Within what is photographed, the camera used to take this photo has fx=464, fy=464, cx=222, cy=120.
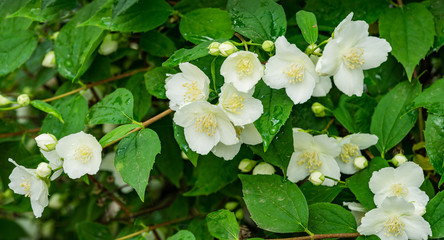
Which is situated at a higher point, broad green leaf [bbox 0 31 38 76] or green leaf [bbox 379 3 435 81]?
green leaf [bbox 379 3 435 81]

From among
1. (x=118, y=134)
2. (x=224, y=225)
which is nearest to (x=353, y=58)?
(x=224, y=225)

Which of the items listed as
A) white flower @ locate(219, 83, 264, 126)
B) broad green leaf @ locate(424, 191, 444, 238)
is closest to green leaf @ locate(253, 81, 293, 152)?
white flower @ locate(219, 83, 264, 126)

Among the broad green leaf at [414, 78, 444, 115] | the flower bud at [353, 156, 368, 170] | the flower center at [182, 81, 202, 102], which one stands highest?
the flower center at [182, 81, 202, 102]

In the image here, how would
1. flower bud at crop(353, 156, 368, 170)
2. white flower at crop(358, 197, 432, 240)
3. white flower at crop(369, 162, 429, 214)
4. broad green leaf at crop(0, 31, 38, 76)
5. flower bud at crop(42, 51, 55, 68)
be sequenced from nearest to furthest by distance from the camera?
white flower at crop(358, 197, 432, 240), white flower at crop(369, 162, 429, 214), flower bud at crop(353, 156, 368, 170), broad green leaf at crop(0, 31, 38, 76), flower bud at crop(42, 51, 55, 68)

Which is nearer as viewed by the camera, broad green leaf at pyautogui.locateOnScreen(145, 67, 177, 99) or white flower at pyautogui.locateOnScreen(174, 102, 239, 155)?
white flower at pyautogui.locateOnScreen(174, 102, 239, 155)

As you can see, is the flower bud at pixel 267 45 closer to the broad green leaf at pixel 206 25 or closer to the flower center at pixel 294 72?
the flower center at pixel 294 72

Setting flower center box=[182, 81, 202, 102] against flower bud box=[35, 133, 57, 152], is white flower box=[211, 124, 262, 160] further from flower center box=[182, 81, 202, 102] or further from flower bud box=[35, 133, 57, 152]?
flower bud box=[35, 133, 57, 152]

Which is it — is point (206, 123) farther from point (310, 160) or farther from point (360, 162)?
point (360, 162)

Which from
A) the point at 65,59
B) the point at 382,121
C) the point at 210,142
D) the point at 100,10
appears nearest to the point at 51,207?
the point at 65,59
